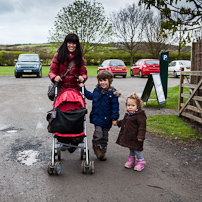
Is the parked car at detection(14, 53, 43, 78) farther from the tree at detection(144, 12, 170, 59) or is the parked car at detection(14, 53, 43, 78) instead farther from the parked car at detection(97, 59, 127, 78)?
the tree at detection(144, 12, 170, 59)

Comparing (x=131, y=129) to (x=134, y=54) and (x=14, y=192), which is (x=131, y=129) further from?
(x=134, y=54)

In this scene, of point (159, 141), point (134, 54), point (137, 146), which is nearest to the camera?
point (137, 146)

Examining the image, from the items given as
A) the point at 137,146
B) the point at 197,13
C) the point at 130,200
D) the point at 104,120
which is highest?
the point at 197,13

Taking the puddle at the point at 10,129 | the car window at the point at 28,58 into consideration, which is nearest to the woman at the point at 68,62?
the puddle at the point at 10,129

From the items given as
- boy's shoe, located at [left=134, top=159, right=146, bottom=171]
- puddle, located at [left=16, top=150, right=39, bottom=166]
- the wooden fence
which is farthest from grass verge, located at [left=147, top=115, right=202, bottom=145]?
puddle, located at [left=16, top=150, right=39, bottom=166]

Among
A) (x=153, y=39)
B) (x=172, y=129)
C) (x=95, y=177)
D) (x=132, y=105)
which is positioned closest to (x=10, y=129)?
(x=95, y=177)

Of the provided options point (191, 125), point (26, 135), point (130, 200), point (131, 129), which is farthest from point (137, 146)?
point (191, 125)

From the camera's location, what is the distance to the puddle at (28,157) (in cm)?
457

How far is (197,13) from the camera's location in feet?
23.0

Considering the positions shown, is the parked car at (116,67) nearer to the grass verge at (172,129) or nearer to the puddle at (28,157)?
the grass verge at (172,129)

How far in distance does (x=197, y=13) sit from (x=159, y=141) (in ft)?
11.4

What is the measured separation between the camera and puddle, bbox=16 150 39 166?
4.57m

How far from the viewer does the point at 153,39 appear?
168 ft

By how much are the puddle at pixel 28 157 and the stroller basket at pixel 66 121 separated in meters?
0.86
